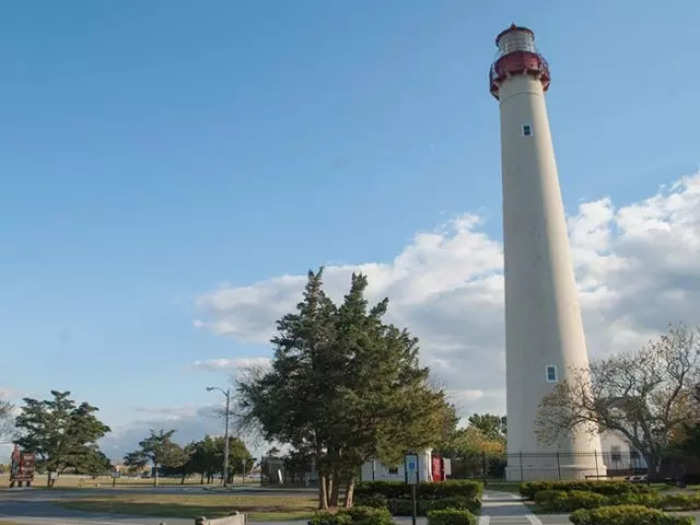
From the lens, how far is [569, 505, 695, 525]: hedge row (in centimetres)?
1698

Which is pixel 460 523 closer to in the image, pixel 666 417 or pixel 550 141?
pixel 666 417

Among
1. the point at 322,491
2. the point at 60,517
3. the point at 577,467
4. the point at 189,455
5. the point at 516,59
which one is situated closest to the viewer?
the point at 60,517

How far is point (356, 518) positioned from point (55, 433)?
55046 mm

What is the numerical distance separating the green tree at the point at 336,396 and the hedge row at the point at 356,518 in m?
9.45

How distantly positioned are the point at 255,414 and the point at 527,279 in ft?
65.0

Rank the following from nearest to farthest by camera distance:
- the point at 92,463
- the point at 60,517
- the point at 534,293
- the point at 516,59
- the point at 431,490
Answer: the point at 60,517 < the point at 431,490 < the point at 534,293 < the point at 516,59 < the point at 92,463

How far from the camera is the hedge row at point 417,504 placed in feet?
85.7

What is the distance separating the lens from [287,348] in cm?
3136

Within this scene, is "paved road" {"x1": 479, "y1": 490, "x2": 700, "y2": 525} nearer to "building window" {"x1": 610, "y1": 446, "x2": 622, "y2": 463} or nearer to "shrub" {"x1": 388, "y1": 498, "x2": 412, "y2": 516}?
"shrub" {"x1": 388, "y1": 498, "x2": 412, "y2": 516}

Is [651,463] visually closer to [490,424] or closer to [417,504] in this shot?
[417,504]

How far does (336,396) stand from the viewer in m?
29.0

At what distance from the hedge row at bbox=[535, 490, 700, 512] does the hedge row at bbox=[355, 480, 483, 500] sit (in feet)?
10.5

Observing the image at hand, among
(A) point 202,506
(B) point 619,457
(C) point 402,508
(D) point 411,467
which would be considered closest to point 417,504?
(C) point 402,508

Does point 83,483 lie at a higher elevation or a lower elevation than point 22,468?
lower
